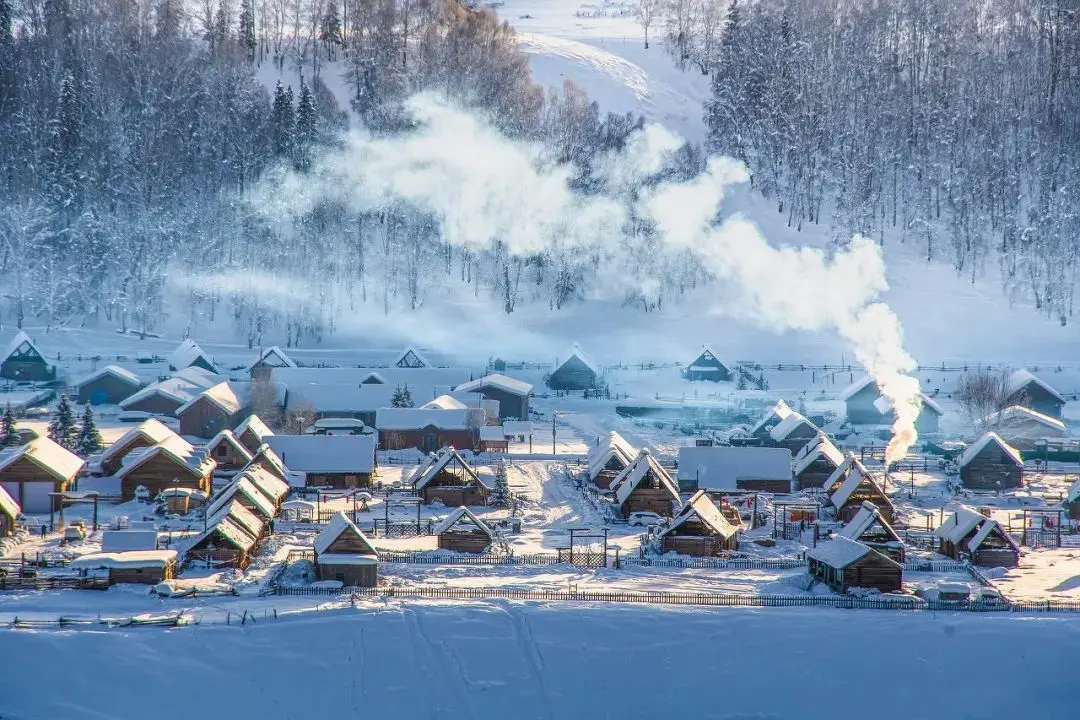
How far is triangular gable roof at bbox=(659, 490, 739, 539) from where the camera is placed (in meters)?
42.0

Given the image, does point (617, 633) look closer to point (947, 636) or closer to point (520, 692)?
point (520, 692)

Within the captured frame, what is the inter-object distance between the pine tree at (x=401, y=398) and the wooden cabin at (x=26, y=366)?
21895 millimetres

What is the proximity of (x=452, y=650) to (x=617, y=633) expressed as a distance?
436 cm

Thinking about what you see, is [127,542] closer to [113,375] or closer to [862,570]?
[862,570]

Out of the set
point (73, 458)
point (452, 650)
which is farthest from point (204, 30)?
point (452, 650)

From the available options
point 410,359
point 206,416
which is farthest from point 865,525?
point 410,359

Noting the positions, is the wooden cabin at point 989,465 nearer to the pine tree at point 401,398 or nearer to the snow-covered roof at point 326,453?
the snow-covered roof at point 326,453

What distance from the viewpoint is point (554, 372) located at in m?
78.9

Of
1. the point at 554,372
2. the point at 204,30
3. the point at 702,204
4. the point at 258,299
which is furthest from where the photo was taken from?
the point at 204,30

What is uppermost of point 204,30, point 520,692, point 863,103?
point 204,30

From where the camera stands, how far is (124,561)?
1432 inches

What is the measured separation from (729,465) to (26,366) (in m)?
44.5

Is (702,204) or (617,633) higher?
(702,204)

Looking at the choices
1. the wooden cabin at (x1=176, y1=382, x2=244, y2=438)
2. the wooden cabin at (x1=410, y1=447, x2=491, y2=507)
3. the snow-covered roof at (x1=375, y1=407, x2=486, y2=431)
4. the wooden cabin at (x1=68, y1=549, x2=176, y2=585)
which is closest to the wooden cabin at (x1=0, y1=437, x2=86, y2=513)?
the wooden cabin at (x1=68, y1=549, x2=176, y2=585)
